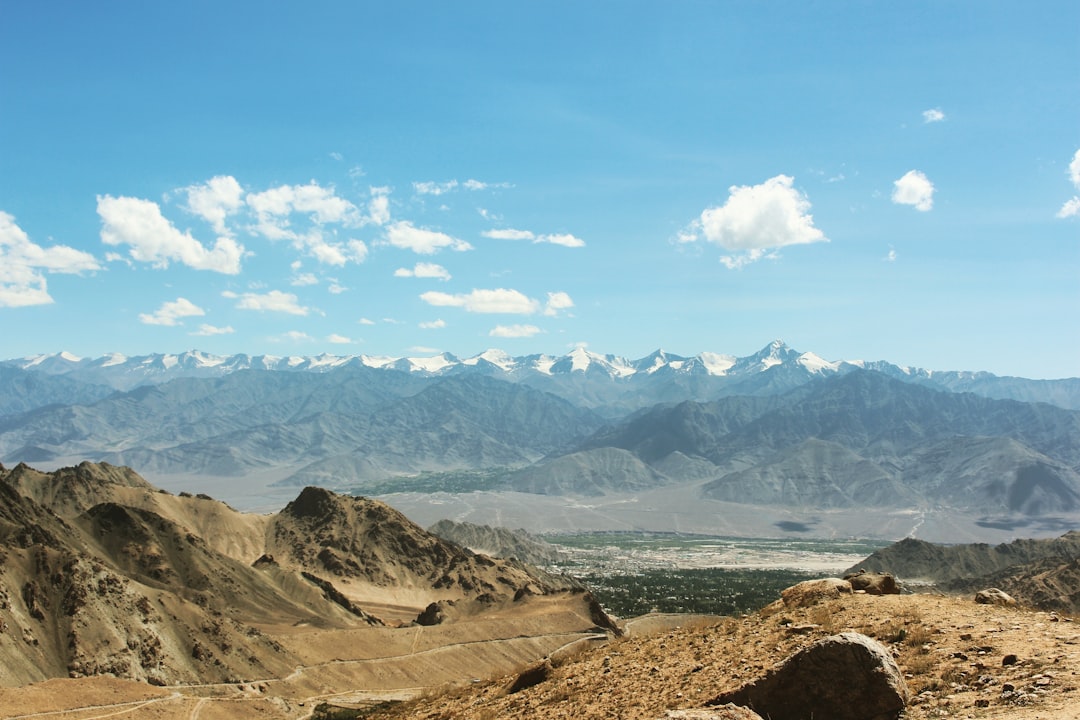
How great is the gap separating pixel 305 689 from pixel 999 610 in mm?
75316

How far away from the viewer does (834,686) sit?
14.1 m

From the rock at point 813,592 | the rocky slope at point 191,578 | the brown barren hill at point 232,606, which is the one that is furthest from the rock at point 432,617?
the rock at point 813,592

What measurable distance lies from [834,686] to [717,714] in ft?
9.05

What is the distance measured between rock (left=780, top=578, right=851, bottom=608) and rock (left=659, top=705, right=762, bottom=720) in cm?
1027

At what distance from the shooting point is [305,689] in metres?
78.9

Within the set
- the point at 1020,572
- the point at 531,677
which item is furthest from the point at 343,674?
the point at 1020,572

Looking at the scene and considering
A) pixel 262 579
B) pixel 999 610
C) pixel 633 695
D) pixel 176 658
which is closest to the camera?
pixel 633 695

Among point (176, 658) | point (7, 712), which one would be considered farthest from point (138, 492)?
point (7, 712)

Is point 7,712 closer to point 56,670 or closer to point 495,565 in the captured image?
point 56,670

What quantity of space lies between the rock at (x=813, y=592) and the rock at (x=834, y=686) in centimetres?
871

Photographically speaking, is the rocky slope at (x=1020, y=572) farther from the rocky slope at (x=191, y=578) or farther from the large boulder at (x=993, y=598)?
the large boulder at (x=993, y=598)

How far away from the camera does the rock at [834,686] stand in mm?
13812

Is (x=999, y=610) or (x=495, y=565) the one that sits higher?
(x=999, y=610)

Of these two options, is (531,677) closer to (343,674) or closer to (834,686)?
(834,686)
